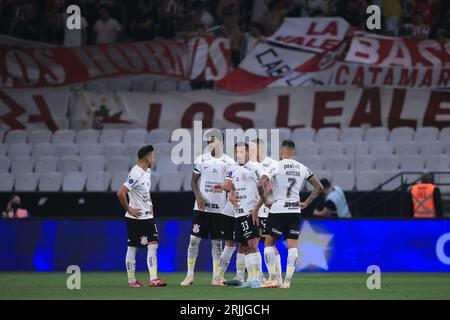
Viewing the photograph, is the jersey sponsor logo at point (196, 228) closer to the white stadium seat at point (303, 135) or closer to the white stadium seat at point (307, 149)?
the white stadium seat at point (307, 149)

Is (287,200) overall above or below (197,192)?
above

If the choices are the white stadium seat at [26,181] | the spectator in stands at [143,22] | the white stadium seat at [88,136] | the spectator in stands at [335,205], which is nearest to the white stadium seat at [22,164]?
the white stadium seat at [26,181]

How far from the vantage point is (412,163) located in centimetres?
2444

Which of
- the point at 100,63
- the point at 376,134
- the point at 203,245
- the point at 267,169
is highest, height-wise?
the point at 100,63

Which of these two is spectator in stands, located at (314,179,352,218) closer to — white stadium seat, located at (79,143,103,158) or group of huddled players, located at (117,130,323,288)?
group of huddled players, located at (117,130,323,288)

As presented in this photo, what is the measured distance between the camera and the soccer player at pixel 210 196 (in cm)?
1688

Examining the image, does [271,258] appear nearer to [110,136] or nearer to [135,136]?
[135,136]

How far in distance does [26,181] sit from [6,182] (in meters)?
0.49

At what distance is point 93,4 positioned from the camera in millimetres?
28219

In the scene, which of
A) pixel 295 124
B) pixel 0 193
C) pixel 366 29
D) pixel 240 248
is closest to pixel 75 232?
pixel 0 193

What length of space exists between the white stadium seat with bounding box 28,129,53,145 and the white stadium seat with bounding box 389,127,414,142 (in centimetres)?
853

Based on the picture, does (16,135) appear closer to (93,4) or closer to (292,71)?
(93,4)

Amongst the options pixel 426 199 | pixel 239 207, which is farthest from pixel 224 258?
pixel 426 199

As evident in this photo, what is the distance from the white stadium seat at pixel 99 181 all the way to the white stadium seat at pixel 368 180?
590 cm
